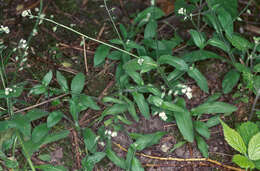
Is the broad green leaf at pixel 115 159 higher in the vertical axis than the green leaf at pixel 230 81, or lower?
lower

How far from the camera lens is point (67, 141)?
9.45 feet

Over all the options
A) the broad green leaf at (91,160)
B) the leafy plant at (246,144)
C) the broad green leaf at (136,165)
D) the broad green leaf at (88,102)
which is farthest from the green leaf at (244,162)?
the broad green leaf at (88,102)

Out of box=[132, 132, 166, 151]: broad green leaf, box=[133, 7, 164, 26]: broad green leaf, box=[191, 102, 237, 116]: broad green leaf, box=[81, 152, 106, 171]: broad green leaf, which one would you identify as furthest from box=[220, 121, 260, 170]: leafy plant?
box=[133, 7, 164, 26]: broad green leaf

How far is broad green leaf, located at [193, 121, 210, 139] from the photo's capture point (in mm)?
2676

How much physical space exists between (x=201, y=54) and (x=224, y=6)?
52 cm

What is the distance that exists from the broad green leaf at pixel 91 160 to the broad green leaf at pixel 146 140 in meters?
0.30

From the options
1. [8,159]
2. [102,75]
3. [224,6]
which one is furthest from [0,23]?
[224,6]

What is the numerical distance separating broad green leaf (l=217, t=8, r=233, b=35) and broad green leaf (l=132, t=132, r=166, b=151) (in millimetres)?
1123

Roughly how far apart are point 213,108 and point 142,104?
2.08 feet

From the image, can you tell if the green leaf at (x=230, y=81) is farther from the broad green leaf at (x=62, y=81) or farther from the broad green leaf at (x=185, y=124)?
the broad green leaf at (x=62, y=81)

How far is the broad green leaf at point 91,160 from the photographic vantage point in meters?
2.58

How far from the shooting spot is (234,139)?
95.4 inches

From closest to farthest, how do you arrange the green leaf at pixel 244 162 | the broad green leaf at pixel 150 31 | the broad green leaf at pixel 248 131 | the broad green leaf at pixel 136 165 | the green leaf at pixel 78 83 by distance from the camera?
the green leaf at pixel 244 162, the broad green leaf at pixel 248 131, the broad green leaf at pixel 136 165, the green leaf at pixel 78 83, the broad green leaf at pixel 150 31

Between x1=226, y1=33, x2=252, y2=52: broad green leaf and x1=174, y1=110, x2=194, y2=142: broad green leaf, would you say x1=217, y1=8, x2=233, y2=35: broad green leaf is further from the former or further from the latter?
x1=174, y1=110, x2=194, y2=142: broad green leaf
